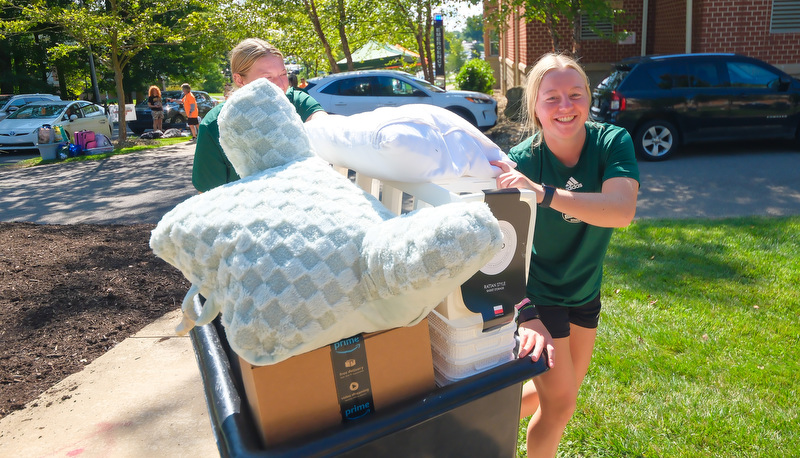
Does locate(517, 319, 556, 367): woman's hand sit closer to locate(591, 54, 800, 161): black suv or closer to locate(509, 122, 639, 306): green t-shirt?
locate(509, 122, 639, 306): green t-shirt

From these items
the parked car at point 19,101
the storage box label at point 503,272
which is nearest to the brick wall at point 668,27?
the storage box label at point 503,272

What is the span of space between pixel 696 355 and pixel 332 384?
9.81 ft

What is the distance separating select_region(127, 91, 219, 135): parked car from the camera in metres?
23.5

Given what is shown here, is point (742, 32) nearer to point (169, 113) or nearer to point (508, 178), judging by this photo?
point (508, 178)

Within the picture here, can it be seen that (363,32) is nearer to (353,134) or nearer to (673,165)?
(673,165)

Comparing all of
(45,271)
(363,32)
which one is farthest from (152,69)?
(45,271)

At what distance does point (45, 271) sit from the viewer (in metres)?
5.56

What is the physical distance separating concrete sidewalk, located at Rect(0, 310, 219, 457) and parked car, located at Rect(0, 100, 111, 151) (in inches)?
617

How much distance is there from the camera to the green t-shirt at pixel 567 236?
7.77 feet

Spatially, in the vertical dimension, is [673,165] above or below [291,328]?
below

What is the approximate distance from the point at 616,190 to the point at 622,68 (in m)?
9.51

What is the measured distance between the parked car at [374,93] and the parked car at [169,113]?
33.3 feet

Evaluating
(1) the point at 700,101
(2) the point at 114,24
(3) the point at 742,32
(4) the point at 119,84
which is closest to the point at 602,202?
(1) the point at 700,101

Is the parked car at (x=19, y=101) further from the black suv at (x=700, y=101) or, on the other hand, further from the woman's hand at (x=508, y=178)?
the woman's hand at (x=508, y=178)
